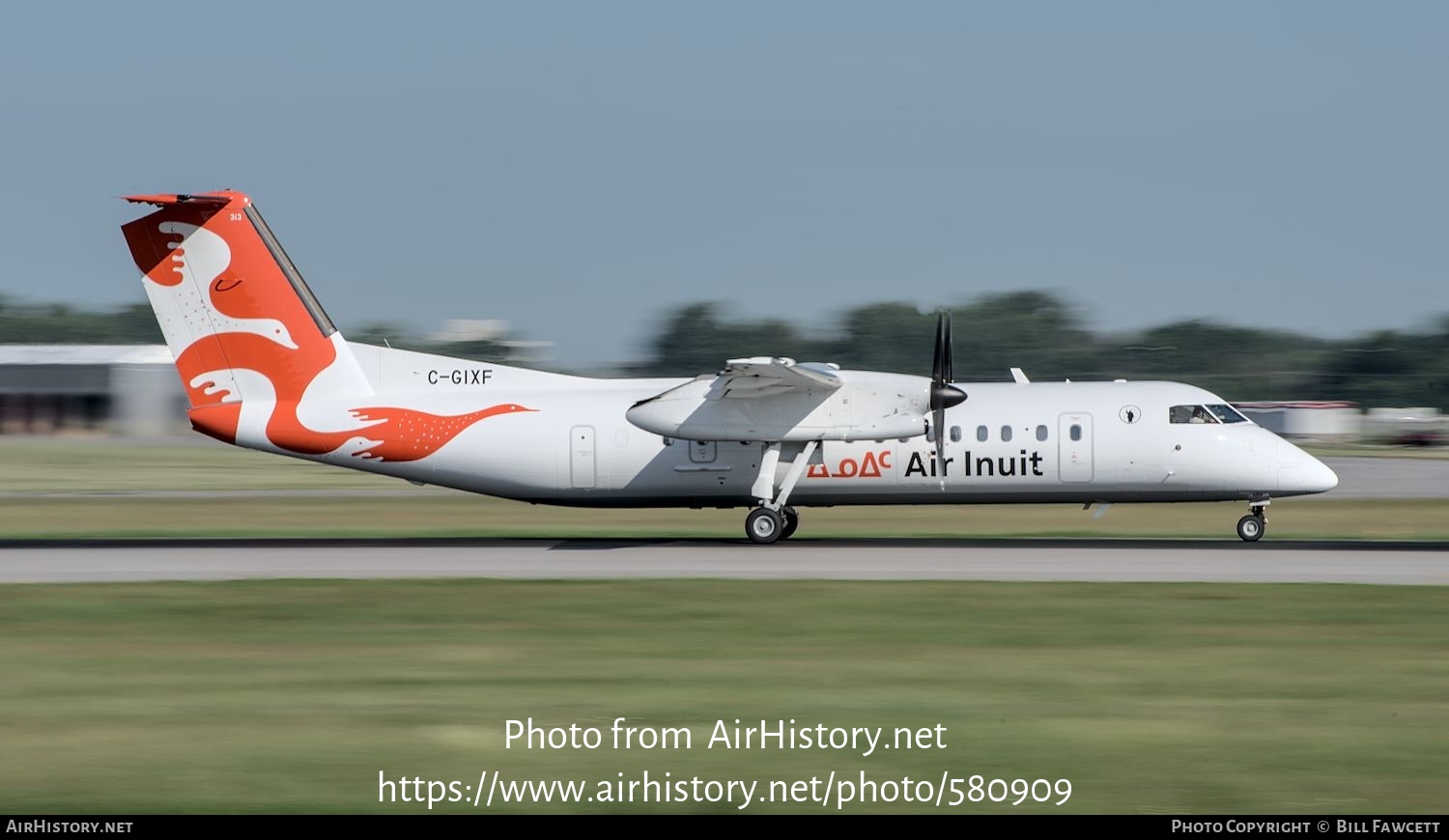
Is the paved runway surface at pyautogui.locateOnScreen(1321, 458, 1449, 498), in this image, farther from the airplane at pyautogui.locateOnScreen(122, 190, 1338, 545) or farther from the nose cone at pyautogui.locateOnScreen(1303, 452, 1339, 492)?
the airplane at pyautogui.locateOnScreen(122, 190, 1338, 545)

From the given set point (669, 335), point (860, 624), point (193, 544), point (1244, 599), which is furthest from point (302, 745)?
point (669, 335)

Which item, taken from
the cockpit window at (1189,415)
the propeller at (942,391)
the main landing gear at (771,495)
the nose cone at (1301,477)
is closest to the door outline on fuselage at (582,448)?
the main landing gear at (771,495)

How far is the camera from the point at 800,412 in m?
22.8

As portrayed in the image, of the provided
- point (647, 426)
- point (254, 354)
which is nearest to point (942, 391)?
point (647, 426)

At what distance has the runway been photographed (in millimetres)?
19297

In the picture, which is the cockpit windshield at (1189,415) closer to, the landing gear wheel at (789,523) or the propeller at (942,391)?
the propeller at (942,391)

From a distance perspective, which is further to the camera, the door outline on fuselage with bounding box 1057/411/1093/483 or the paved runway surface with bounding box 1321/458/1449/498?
the paved runway surface with bounding box 1321/458/1449/498

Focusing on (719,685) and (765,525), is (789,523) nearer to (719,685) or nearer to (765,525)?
(765,525)

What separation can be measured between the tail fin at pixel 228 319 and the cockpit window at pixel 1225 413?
13483mm

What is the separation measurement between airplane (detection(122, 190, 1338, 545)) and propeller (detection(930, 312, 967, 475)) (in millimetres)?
75

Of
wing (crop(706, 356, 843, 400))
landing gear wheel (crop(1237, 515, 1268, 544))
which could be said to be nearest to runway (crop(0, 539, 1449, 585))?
landing gear wheel (crop(1237, 515, 1268, 544))
